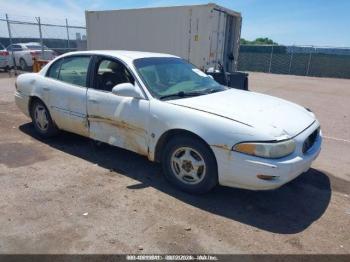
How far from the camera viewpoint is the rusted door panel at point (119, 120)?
12.9 ft

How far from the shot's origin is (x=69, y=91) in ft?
15.5

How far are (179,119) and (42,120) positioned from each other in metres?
2.96

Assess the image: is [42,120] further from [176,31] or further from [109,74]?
[176,31]

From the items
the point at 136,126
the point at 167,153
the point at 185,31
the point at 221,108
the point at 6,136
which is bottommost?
the point at 6,136

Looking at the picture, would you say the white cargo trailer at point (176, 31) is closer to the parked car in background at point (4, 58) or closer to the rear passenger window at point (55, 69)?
the rear passenger window at point (55, 69)

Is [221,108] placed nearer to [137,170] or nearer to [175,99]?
[175,99]

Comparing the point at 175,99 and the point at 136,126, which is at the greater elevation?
the point at 175,99

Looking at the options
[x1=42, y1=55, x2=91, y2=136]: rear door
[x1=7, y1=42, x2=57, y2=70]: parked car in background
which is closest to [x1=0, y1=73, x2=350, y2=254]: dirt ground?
[x1=42, y1=55, x2=91, y2=136]: rear door

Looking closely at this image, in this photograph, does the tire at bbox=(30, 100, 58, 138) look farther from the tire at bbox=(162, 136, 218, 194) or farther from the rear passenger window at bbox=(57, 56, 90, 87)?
the tire at bbox=(162, 136, 218, 194)

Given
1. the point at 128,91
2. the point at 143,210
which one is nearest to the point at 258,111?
the point at 128,91

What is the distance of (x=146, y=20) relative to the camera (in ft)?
34.9

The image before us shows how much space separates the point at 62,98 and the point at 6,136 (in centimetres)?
172

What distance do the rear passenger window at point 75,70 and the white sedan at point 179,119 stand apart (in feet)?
0.06

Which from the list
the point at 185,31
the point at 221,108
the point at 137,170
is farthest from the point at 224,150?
the point at 185,31
